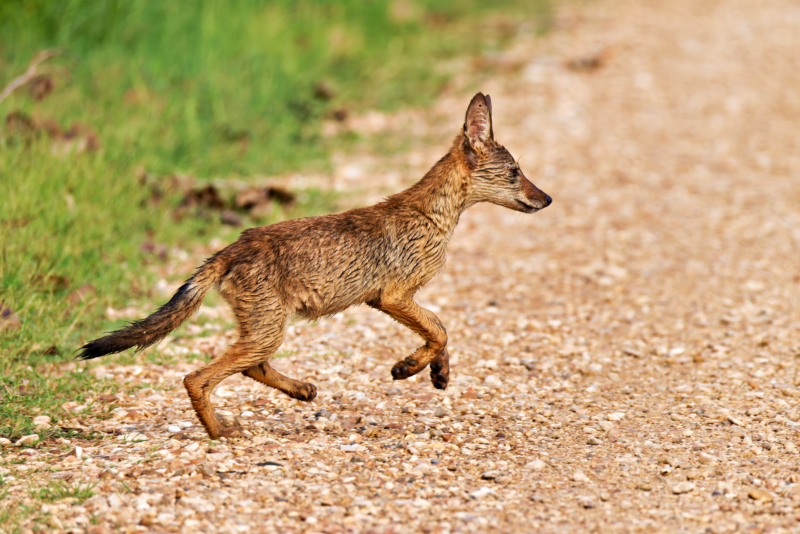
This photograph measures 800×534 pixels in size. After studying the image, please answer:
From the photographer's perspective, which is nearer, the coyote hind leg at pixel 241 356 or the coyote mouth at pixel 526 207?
the coyote hind leg at pixel 241 356

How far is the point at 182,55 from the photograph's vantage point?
1016 centimetres

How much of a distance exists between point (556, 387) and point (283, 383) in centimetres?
174

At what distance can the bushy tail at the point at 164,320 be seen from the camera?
4.37m

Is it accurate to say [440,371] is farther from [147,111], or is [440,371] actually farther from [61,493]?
[147,111]

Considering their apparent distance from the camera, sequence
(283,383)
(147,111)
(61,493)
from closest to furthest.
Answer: (61,493) < (283,383) < (147,111)

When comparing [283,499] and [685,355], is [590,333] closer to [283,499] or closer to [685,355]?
[685,355]

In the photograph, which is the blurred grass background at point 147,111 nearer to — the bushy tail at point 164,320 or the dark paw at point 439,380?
the bushy tail at point 164,320

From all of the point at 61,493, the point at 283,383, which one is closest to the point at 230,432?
the point at 283,383

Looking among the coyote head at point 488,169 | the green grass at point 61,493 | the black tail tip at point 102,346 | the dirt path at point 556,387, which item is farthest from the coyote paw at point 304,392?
the coyote head at point 488,169

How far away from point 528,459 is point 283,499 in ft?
4.22

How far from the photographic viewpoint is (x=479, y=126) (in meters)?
5.42

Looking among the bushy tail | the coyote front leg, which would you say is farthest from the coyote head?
Answer: the bushy tail

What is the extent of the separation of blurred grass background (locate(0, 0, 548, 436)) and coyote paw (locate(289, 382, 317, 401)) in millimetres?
1421

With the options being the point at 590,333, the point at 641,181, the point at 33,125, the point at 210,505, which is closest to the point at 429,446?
the point at 210,505
